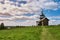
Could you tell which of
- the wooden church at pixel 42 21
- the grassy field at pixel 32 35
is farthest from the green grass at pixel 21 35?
the wooden church at pixel 42 21

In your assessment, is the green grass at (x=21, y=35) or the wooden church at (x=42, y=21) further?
the wooden church at (x=42, y=21)

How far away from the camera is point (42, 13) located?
9700 cm

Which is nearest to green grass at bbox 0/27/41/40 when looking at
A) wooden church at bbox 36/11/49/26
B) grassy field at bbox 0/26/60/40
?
grassy field at bbox 0/26/60/40

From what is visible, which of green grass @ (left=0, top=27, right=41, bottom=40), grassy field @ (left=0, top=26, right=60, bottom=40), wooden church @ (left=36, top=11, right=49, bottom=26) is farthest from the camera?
wooden church @ (left=36, top=11, right=49, bottom=26)

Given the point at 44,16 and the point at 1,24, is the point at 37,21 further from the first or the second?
the point at 1,24

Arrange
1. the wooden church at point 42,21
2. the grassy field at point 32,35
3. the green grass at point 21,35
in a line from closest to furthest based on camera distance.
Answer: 1. the grassy field at point 32,35
2. the green grass at point 21,35
3. the wooden church at point 42,21

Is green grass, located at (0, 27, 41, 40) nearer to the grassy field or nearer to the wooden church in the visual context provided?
the grassy field

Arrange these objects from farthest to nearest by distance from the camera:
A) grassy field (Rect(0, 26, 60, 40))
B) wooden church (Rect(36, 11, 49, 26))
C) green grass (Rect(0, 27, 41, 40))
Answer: wooden church (Rect(36, 11, 49, 26))
green grass (Rect(0, 27, 41, 40))
grassy field (Rect(0, 26, 60, 40))

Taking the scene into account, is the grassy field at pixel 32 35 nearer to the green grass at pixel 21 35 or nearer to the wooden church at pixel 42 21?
the green grass at pixel 21 35

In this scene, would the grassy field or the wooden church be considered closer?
the grassy field

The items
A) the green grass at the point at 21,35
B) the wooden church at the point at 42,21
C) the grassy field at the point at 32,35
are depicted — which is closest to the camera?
the grassy field at the point at 32,35

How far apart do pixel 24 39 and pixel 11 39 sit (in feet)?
7.28

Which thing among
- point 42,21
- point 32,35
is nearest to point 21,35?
point 32,35

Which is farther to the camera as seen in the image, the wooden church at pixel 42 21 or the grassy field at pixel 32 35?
the wooden church at pixel 42 21
